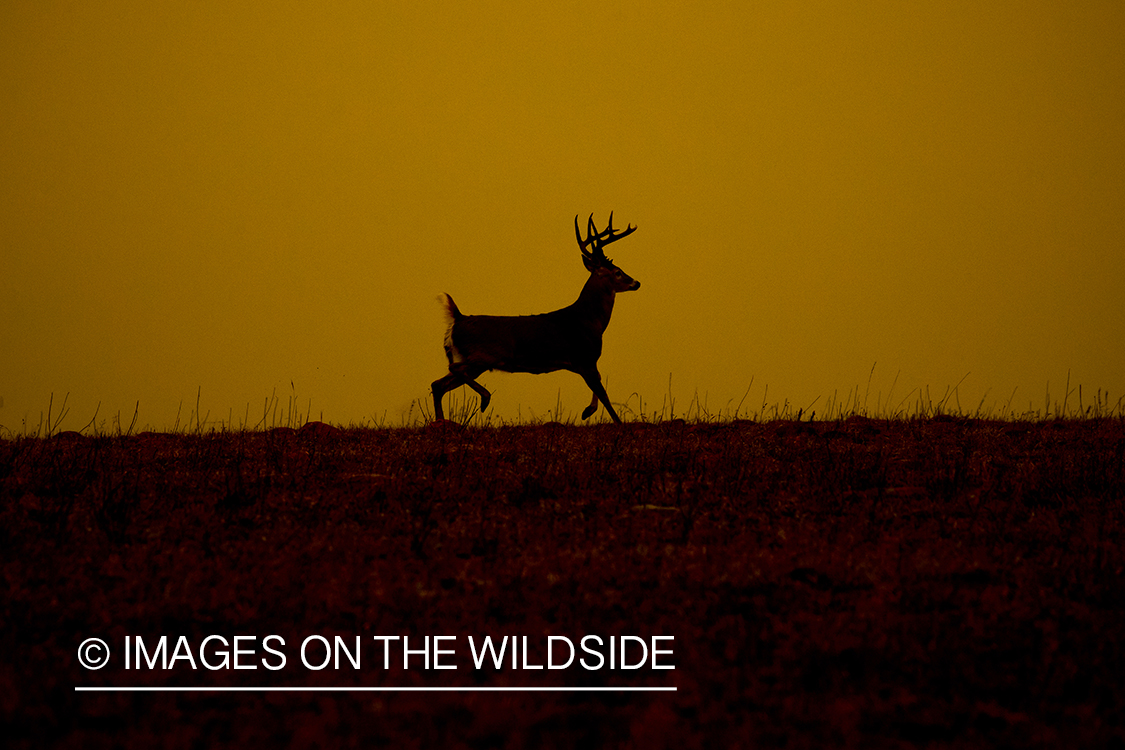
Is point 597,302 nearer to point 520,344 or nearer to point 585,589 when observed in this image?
point 520,344

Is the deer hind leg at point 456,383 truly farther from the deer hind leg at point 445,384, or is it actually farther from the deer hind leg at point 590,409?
the deer hind leg at point 590,409

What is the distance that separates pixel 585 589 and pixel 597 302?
1047cm

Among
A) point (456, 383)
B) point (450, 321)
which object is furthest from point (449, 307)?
point (456, 383)

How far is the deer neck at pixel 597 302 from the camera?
603 inches

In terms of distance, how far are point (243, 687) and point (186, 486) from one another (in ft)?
11.8

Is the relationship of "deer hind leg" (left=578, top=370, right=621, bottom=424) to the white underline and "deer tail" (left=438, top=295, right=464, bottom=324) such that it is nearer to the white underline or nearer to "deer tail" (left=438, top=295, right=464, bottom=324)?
"deer tail" (left=438, top=295, right=464, bottom=324)

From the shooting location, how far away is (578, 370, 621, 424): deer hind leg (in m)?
13.9

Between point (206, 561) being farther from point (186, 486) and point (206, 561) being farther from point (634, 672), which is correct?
point (634, 672)

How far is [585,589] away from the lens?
5195mm

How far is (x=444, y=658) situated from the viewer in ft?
14.4

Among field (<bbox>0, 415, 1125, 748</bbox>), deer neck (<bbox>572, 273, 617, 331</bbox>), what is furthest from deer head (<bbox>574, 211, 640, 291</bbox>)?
field (<bbox>0, 415, 1125, 748</bbox>)

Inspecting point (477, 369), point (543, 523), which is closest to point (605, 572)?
point (543, 523)

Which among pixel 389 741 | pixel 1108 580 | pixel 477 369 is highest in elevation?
pixel 477 369

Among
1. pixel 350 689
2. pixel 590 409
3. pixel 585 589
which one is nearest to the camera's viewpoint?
pixel 350 689
